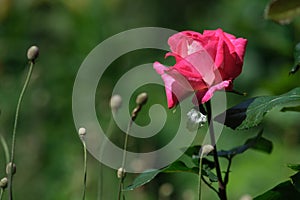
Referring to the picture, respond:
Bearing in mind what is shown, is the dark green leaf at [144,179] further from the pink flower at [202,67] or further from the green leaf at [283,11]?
the green leaf at [283,11]

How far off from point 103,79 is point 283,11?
170 cm

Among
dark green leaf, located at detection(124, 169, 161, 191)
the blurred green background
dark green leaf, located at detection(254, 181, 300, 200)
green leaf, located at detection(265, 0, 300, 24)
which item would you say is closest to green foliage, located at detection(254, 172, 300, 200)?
dark green leaf, located at detection(254, 181, 300, 200)

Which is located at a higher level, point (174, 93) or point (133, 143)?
point (174, 93)

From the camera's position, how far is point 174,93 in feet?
2.25

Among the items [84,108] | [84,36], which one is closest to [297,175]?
[84,108]

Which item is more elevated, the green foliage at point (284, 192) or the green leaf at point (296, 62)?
the green leaf at point (296, 62)

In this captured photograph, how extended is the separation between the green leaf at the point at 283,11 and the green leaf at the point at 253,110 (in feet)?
0.46

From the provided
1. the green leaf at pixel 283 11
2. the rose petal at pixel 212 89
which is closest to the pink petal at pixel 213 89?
the rose petal at pixel 212 89

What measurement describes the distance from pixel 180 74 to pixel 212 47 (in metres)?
0.04

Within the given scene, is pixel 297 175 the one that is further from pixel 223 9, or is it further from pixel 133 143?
pixel 223 9

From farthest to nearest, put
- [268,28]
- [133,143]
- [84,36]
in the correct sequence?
1. [84,36]
2. [268,28]
3. [133,143]

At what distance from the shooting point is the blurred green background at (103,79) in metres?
1.72

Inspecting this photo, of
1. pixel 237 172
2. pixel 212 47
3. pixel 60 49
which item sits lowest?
pixel 237 172

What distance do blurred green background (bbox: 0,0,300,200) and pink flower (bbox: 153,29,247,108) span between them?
804 mm
